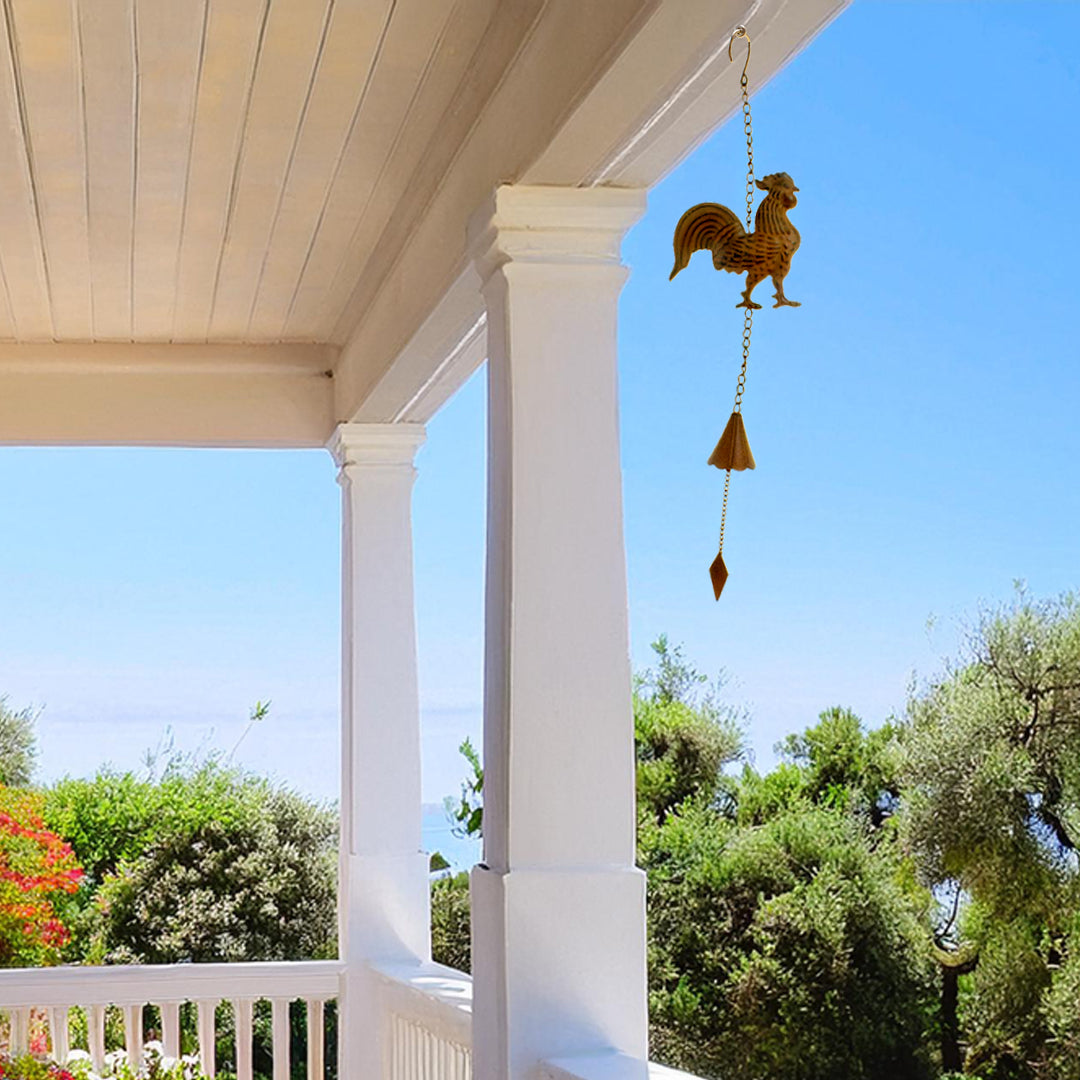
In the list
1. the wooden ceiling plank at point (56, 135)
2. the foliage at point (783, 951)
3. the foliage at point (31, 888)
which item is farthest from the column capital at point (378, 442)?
the foliage at point (783, 951)

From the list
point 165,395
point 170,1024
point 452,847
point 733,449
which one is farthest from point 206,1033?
point 452,847

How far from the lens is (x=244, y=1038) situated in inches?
182

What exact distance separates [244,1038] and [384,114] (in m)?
2.82

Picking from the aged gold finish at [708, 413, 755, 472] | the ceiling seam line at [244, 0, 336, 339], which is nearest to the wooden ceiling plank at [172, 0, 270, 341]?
the ceiling seam line at [244, 0, 336, 339]

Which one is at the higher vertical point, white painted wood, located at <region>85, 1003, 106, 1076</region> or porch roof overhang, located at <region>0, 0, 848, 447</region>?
porch roof overhang, located at <region>0, 0, 848, 447</region>

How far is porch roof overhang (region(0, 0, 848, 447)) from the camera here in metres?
2.36

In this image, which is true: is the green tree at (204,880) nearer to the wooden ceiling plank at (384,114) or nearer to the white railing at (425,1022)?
the white railing at (425,1022)

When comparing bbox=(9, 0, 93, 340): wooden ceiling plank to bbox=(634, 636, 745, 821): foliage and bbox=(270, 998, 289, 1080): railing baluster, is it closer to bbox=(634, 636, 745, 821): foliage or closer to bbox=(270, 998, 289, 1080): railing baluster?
bbox=(270, 998, 289, 1080): railing baluster

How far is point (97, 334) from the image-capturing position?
4777 millimetres

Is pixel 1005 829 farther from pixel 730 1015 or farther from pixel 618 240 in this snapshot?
pixel 618 240

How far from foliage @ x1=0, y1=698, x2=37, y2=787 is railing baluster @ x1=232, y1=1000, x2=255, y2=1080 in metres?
4.64

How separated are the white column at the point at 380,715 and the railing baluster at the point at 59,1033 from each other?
790 millimetres

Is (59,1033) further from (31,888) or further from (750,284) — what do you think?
(31,888)

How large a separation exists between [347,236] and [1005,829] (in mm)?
4832
